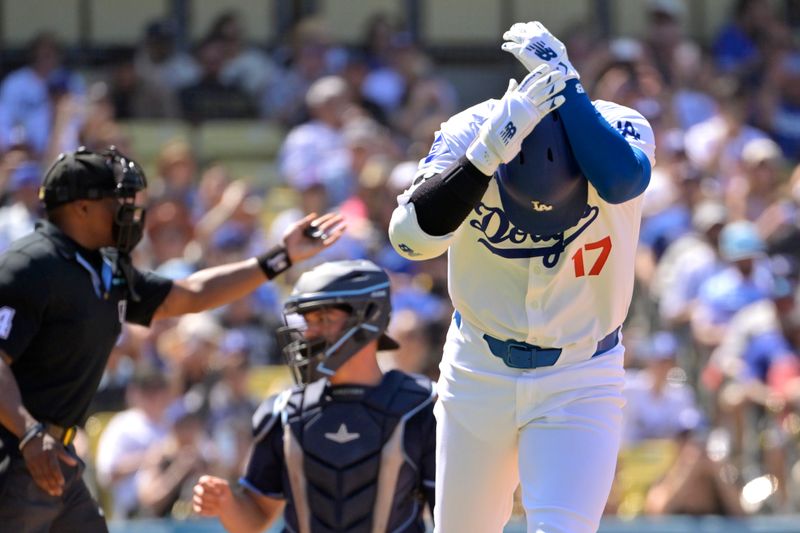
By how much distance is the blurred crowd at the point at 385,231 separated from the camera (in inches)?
361

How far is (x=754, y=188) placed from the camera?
36.7 feet

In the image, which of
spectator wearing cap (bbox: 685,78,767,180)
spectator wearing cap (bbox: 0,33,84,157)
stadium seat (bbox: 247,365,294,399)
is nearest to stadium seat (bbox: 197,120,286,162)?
spectator wearing cap (bbox: 0,33,84,157)

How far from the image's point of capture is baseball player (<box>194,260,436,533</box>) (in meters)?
4.98

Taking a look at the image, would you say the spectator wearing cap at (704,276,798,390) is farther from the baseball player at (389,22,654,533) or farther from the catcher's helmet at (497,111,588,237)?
the catcher's helmet at (497,111,588,237)

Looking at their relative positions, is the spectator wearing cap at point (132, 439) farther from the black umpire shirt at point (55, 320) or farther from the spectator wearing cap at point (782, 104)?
the spectator wearing cap at point (782, 104)

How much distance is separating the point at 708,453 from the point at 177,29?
8.39m

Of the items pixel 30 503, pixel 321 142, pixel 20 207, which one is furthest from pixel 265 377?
pixel 30 503

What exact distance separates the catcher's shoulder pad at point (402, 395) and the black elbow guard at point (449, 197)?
1053 mm

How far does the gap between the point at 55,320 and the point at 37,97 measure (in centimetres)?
758

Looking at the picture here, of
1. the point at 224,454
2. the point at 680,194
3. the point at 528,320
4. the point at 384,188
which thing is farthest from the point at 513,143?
the point at 680,194

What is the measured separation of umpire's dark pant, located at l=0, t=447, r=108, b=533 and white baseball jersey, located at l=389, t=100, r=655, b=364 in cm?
164

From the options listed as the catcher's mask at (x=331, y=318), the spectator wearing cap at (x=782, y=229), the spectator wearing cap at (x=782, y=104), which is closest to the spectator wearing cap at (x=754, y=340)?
the spectator wearing cap at (x=782, y=229)

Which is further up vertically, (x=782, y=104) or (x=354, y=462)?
(x=354, y=462)

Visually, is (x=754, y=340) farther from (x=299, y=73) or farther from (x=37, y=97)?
(x=37, y=97)
